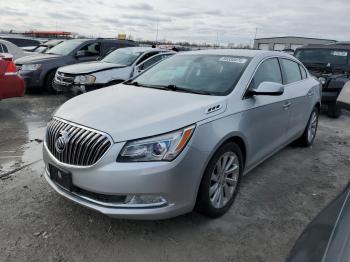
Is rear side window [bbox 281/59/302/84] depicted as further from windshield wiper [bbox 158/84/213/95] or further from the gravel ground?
windshield wiper [bbox 158/84/213/95]

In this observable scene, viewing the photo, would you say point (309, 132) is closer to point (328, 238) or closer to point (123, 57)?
point (328, 238)

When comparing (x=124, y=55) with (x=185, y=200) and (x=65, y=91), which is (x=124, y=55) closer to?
(x=65, y=91)

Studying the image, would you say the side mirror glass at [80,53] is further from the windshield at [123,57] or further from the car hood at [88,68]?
the car hood at [88,68]

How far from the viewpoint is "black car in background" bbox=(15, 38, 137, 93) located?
374 inches

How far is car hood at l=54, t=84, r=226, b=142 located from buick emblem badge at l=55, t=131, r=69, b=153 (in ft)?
0.47

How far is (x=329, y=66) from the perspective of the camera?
9.26 meters

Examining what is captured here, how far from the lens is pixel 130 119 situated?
297 centimetres

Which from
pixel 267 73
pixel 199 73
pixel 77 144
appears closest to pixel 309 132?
pixel 267 73

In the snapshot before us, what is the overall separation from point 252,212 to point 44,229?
197cm

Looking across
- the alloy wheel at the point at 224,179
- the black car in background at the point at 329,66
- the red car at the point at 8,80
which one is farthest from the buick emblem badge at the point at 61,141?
the black car in background at the point at 329,66

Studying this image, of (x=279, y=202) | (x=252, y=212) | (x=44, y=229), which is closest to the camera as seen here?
(x=44, y=229)

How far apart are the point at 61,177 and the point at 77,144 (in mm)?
384

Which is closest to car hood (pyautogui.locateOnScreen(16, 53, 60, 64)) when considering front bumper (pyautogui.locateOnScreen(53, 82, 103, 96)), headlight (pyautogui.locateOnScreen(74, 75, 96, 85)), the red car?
front bumper (pyautogui.locateOnScreen(53, 82, 103, 96))

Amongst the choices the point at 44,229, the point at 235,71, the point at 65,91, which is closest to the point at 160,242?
the point at 44,229
